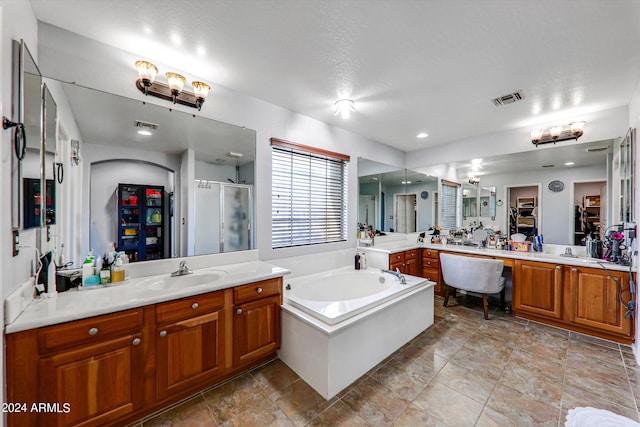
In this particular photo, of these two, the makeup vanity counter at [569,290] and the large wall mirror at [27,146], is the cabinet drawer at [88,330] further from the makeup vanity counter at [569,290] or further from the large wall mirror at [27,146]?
the makeup vanity counter at [569,290]

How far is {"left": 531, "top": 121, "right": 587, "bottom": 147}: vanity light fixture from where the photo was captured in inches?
114

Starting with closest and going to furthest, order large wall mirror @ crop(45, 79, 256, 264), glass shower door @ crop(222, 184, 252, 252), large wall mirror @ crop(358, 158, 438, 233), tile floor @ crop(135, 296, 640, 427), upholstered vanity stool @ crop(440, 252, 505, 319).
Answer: tile floor @ crop(135, 296, 640, 427), large wall mirror @ crop(45, 79, 256, 264), glass shower door @ crop(222, 184, 252, 252), upholstered vanity stool @ crop(440, 252, 505, 319), large wall mirror @ crop(358, 158, 438, 233)

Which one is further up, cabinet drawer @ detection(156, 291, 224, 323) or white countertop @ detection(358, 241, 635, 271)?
white countertop @ detection(358, 241, 635, 271)

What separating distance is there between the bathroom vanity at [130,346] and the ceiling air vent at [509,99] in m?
2.94

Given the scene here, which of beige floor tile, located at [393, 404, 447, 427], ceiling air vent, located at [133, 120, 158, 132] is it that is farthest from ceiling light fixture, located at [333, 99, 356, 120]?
beige floor tile, located at [393, 404, 447, 427]

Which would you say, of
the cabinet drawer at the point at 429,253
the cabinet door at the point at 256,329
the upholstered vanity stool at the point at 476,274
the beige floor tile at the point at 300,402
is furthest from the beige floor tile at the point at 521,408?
the cabinet drawer at the point at 429,253

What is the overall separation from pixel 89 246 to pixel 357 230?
2.98m

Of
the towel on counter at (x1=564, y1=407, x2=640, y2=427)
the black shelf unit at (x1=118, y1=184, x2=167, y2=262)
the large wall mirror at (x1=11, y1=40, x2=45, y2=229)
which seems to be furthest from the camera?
the black shelf unit at (x1=118, y1=184, x2=167, y2=262)

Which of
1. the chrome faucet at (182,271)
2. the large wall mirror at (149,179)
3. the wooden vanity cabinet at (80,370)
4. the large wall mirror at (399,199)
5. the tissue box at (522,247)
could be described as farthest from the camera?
the large wall mirror at (399,199)

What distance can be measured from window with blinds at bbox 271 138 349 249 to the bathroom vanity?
975mm

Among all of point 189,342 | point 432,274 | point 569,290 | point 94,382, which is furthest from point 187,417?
point 569,290

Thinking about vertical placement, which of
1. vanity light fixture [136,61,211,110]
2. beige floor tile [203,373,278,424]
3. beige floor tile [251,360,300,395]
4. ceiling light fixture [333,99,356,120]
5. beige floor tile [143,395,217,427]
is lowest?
beige floor tile [143,395,217,427]

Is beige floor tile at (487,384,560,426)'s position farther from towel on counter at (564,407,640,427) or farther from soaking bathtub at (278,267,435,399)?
soaking bathtub at (278,267,435,399)

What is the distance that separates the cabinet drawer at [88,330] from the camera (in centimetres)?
123
